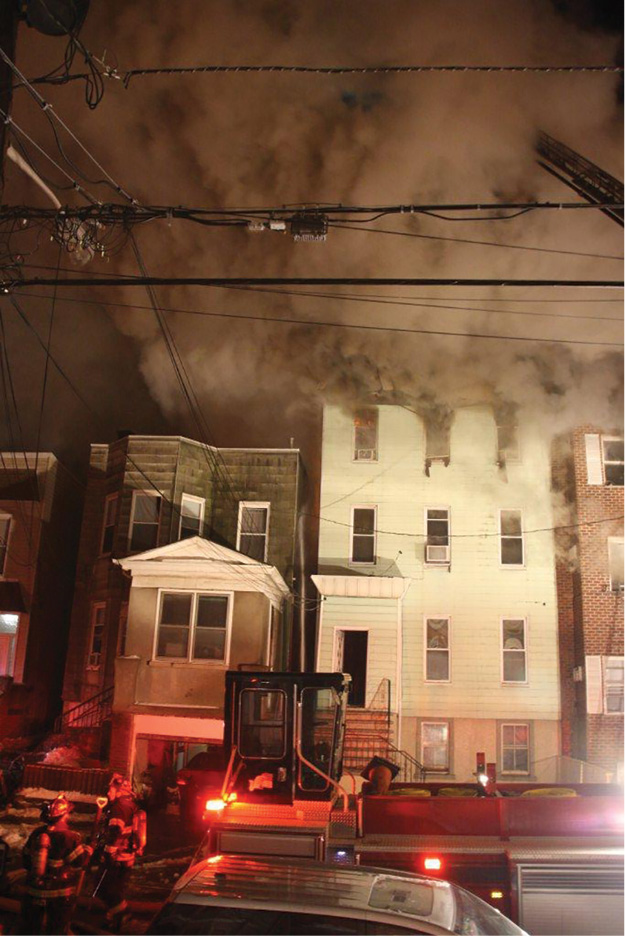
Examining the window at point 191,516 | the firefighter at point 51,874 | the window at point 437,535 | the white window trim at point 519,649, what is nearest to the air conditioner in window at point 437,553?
the window at point 437,535

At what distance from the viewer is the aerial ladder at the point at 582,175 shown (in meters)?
9.84

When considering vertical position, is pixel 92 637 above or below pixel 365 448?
below

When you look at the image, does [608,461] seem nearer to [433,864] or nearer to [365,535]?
[365,535]

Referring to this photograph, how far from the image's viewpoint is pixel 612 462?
17.6 m

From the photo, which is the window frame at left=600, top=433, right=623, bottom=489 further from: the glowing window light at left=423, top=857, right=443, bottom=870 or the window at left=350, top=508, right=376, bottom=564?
the glowing window light at left=423, top=857, right=443, bottom=870

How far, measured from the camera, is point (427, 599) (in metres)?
18.1

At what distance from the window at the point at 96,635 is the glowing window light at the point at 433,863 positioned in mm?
13420

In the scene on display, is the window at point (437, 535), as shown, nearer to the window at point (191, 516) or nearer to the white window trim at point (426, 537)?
the white window trim at point (426, 537)

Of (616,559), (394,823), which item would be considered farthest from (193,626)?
(394,823)

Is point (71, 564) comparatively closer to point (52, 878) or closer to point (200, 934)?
point (52, 878)

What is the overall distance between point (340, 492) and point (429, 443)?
245cm

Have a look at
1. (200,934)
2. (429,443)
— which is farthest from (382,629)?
(200,934)

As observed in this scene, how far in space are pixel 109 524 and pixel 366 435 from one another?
679 centimetres

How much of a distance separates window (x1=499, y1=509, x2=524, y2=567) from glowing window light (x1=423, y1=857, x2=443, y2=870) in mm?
11959
